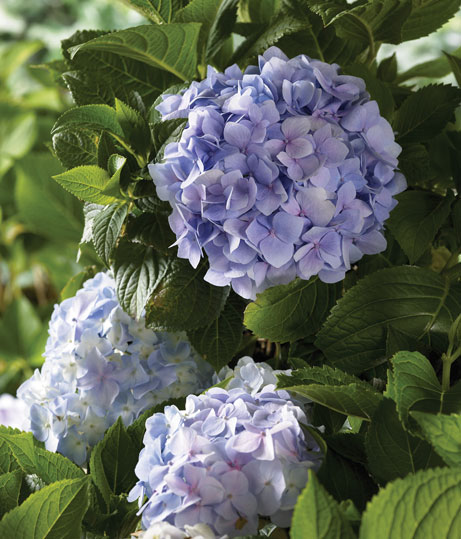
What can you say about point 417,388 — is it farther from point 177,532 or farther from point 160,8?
point 160,8

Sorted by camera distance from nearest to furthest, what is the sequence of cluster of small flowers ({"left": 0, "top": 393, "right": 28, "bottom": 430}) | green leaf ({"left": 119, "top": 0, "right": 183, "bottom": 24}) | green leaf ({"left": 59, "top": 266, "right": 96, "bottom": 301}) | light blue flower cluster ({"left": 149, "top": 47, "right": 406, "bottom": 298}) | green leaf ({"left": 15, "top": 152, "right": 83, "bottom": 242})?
light blue flower cluster ({"left": 149, "top": 47, "right": 406, "bottom": 298}), green leaf ({"left": 119, "top": 0, "right": 183, "bottom": 24}), green leaf ({"left": 59, "top": 266, "right": 96, "bottom": 301}), cluster of small flowers ({"left": 0, "top": 393, "right": 28, "bottom": 430}), green leaf ({"left": 15, "top": 152, "right": 83, "bottom": 242})

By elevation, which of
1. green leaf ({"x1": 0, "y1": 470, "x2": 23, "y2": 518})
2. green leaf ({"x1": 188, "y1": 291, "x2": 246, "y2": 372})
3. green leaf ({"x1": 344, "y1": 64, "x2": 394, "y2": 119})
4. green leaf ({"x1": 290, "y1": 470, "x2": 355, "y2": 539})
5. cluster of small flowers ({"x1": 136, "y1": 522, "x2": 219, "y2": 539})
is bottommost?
green leaf ({"x1": 188, "y1": 291, "x2": 246, "y2": 372})

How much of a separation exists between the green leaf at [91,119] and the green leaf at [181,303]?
0.10 m

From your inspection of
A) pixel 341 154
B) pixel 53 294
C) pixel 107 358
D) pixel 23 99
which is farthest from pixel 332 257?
pixel 23 99

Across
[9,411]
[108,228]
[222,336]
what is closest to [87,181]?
[108,228]

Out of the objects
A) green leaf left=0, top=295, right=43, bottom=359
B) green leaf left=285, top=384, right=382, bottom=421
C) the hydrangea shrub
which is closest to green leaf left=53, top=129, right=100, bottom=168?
the hydrangea shrub

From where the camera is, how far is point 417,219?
47cm

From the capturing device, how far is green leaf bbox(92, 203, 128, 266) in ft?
1.45

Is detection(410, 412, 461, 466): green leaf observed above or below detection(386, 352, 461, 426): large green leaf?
above

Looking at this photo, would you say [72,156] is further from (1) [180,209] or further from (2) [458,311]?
(2) [458,311]

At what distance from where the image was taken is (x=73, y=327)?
1.59ft

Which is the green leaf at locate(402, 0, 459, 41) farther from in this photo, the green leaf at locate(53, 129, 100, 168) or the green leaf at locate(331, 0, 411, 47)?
the green leaf at locate(53, 129, 100, 168)

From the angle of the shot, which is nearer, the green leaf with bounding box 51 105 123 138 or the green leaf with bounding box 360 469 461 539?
the green leaf with bounding box 360 469 461 539

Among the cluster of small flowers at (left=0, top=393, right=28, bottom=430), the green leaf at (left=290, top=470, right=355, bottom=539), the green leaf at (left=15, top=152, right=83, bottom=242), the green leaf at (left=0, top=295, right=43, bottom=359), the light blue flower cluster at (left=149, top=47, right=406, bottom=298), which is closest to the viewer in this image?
the green leaf at (left=290, top=470, right=355, bottom=539)
